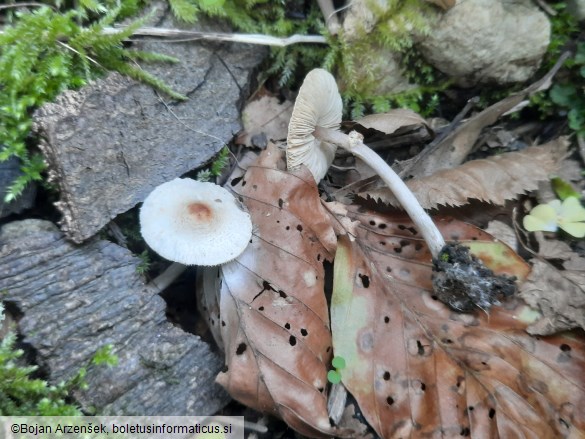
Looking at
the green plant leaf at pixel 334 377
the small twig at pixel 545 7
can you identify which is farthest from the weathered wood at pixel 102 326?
the small twig at pixel 545 7

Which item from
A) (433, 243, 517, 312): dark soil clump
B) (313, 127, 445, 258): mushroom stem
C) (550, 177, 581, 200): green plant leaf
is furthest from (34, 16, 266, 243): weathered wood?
(550, 177, 581, 200): green plant leaf

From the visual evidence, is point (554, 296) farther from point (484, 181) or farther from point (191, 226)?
point (191, 226)

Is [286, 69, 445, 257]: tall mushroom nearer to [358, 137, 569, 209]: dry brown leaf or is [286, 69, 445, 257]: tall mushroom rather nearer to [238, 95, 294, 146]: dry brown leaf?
[358, 137, 569, 209]: dry brown leaf

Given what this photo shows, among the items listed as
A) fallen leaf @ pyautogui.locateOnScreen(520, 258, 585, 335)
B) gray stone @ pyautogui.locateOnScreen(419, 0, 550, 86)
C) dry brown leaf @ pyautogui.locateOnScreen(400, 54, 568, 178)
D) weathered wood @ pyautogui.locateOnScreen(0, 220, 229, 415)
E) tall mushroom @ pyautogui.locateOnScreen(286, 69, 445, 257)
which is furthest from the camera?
dry brown leaf @ pyautogui.locateOnScreen(400, 54, 568, 178)

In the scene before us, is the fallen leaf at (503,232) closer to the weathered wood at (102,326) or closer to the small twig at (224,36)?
the small twig at (224,36)

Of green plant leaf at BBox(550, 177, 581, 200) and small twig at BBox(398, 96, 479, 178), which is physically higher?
small twig at BBox(398, 96, 479, 178)

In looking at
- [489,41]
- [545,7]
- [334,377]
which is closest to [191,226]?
[334,377]
